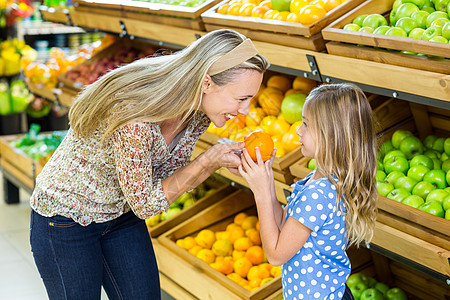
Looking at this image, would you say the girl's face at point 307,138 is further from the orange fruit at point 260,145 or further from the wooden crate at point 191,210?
the wooden crate at point 191,210

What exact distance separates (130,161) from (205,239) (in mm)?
1479

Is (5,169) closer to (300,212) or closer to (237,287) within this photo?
(237,287)

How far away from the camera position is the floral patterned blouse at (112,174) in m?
1.84

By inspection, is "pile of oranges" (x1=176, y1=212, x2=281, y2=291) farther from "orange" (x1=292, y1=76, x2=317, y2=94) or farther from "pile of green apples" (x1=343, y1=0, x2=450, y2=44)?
"pile of green apples" (x1=343, y1=0, x2=450, y2=44)

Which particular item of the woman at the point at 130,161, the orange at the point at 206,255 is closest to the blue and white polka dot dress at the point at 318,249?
the woman at the point at 130,161

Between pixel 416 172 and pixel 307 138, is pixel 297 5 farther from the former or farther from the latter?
pixel 307 138

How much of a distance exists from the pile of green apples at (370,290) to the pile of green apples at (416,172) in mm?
572

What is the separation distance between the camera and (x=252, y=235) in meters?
3.21

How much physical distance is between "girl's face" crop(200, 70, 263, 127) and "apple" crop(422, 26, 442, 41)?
636 mm

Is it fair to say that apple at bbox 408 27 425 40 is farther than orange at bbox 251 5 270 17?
No

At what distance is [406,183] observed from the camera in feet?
7.35

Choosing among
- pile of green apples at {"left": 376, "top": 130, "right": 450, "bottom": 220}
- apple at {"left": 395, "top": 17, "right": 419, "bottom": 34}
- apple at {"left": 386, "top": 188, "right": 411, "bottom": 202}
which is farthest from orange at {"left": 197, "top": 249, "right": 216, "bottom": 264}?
apple at {"left": 395, "top": 17, "right": 419, "bottom": 34}

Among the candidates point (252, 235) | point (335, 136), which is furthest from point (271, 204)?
point (252, 235)

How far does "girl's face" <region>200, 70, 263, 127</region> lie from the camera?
183 centimetres
